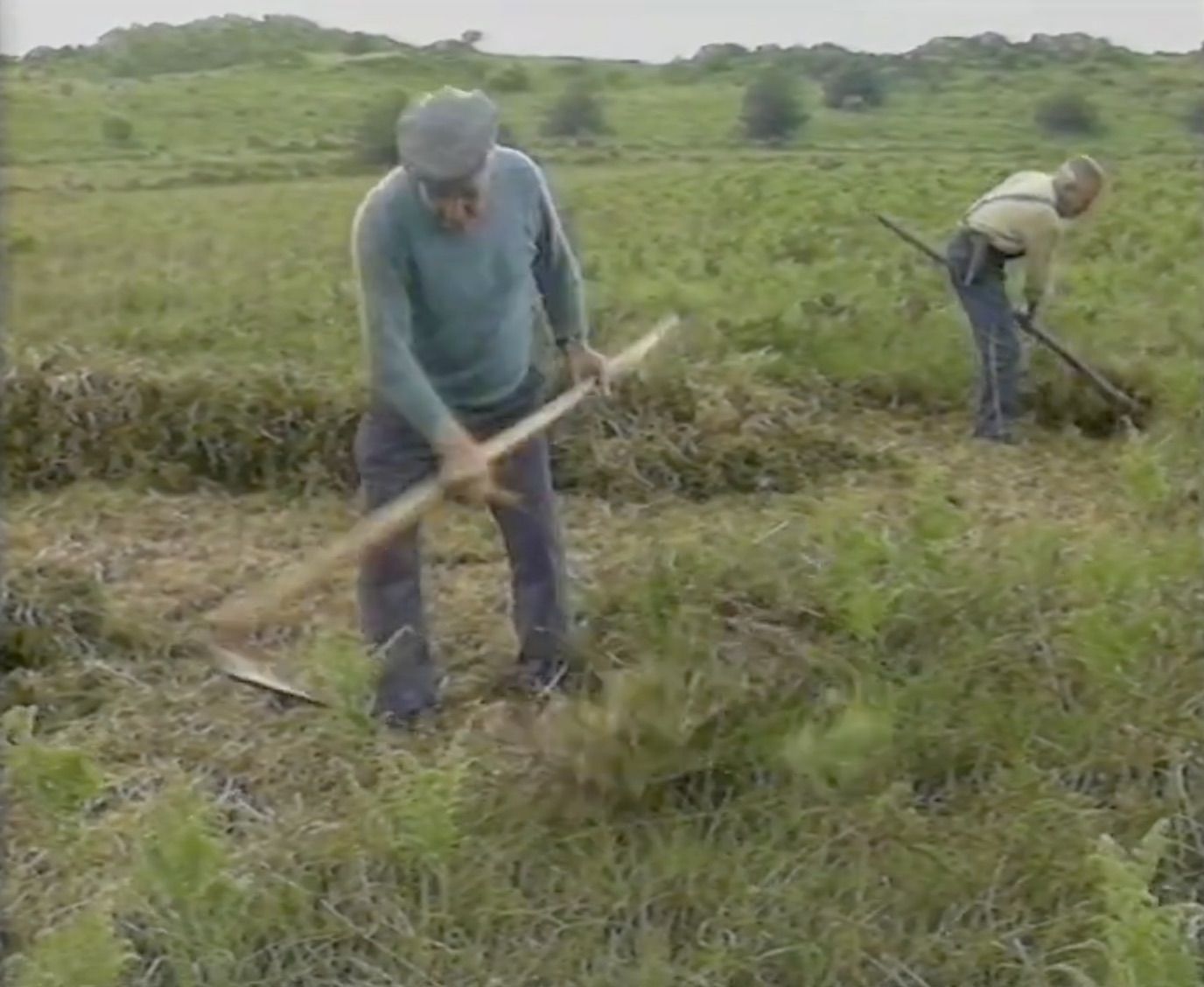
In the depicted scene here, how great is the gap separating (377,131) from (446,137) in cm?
958

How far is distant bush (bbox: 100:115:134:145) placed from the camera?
48.5ft

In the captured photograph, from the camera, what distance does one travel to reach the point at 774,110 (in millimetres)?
16547

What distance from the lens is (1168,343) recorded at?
25.3 ft

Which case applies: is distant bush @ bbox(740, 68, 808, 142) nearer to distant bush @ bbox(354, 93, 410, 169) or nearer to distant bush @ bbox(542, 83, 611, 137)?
distant bush @ bbox(542, 83, 611, 137)

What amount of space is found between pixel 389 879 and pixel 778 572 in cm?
142

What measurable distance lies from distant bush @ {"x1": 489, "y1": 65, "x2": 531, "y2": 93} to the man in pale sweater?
30.6ft

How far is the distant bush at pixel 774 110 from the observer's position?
52.9ft

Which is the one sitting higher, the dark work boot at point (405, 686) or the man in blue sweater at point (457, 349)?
the man in blue sweater at point (457, 349)

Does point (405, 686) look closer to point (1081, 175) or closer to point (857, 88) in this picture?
point (1081, 175)

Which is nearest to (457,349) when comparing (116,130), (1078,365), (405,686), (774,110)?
(405,686)

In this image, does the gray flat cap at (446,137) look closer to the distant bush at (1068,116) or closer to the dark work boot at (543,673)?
the dark work boot at (543,673)

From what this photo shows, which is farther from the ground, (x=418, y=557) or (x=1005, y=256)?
(x=1005, y=256)

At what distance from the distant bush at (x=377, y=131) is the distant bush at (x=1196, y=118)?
543cm

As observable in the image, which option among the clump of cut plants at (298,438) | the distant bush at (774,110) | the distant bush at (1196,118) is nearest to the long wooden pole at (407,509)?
the clump of cut plants at (298,438)
